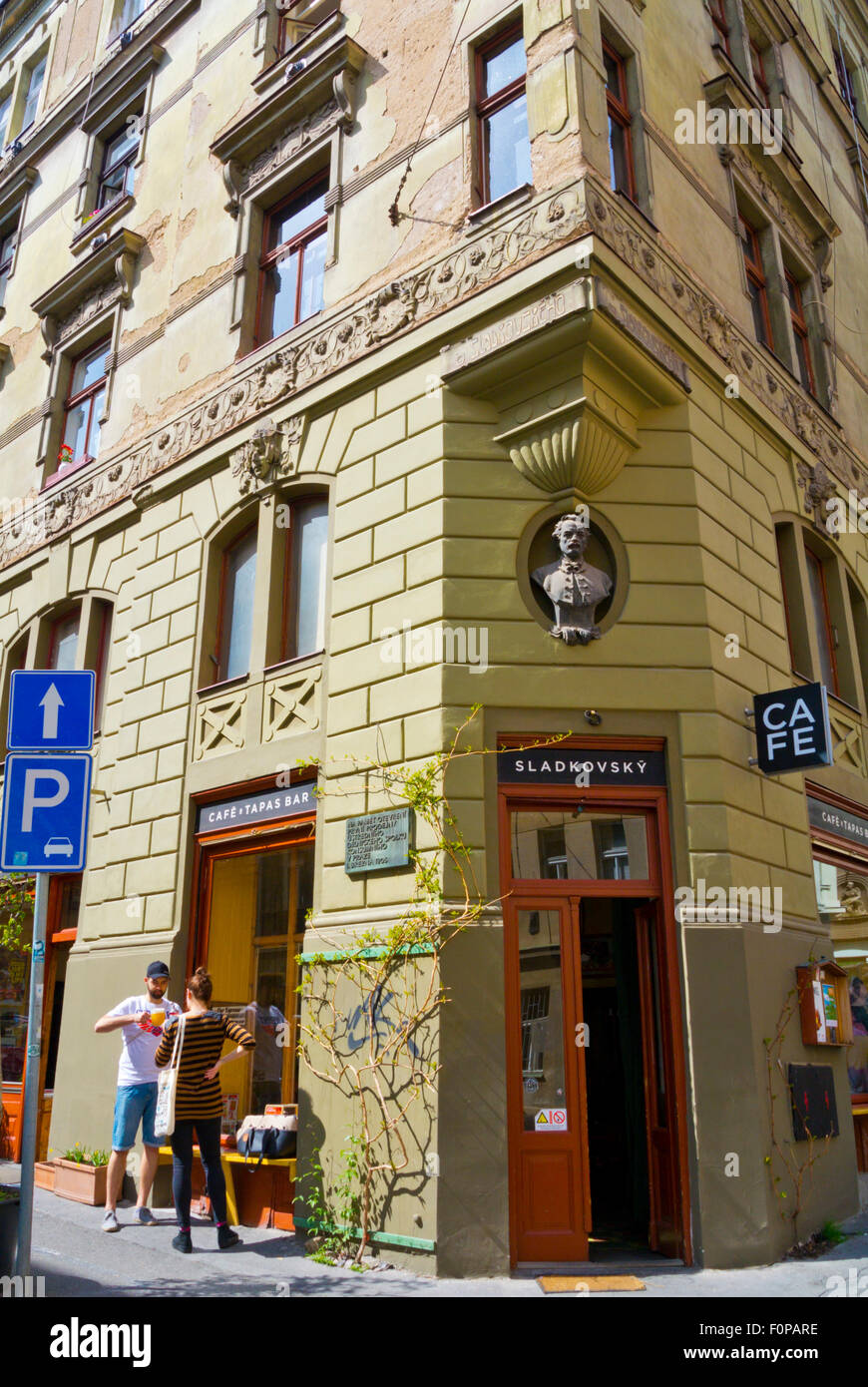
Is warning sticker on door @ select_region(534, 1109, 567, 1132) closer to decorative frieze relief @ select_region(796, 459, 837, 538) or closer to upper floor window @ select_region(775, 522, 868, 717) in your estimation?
upper floor window @ select_region(775, 522, 868, 717)

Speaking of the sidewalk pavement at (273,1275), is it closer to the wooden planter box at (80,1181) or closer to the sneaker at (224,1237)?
the sneaker at (224,1237)

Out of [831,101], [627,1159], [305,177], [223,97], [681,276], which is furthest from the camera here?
[831,101]

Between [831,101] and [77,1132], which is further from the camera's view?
[831,101]

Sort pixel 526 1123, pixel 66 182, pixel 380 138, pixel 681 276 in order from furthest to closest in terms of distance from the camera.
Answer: pixel 66 182 < pixel 380 138 < pixel 681 276 < pixel 526 1123

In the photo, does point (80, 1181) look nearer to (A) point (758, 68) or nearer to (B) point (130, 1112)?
(B) point (130, 1112)

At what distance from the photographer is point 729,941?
9344 millimetres

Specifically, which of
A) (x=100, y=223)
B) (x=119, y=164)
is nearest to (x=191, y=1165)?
(x=100, y=223)

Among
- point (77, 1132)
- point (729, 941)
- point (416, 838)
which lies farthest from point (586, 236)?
point (77, 1132)

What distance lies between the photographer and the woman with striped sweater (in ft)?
28.7

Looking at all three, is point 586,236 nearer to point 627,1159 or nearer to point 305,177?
point 305,177

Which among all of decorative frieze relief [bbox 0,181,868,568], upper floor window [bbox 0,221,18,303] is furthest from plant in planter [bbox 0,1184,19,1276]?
upper floor window [bbox 0,221,18,303]

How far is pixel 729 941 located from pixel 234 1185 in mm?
5118

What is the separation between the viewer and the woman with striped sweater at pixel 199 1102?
344 inches

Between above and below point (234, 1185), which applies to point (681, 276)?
above
